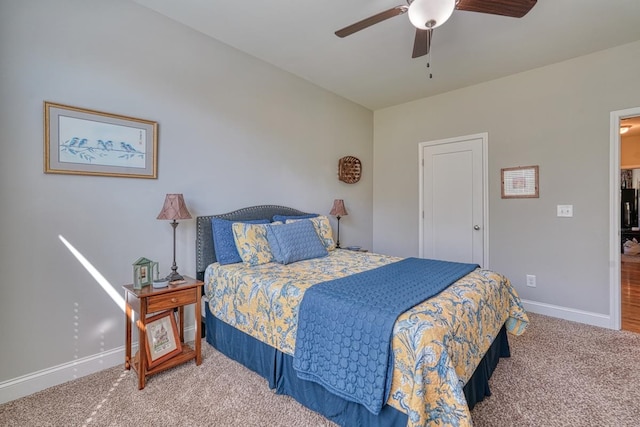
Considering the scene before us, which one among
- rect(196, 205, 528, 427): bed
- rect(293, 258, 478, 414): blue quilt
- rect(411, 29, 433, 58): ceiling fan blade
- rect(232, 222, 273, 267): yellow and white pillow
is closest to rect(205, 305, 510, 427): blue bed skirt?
rect(196, 205, 528, 427): bed

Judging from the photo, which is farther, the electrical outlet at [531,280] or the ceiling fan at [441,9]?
the electrical outlet at [531,280]

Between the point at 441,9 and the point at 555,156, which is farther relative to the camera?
the point at 555,156

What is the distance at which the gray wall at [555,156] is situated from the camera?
3.02 metres

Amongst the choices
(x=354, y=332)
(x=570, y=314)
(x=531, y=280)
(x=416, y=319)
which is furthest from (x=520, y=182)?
(x=354, y=332)

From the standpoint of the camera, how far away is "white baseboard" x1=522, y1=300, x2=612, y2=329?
3.03m

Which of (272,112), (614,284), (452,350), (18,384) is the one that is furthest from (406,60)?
(18,384)

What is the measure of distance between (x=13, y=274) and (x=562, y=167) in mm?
4888

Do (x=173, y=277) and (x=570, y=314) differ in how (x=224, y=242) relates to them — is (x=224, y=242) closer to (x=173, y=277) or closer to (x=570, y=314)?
(x=173, y=277)

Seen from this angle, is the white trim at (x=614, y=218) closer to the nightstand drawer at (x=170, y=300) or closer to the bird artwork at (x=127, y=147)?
the nightstand drawer at (x=170, y=300)

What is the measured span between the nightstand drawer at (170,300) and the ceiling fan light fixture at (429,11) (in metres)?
2.36

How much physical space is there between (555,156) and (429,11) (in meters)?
2.61

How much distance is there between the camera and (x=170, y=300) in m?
2.10

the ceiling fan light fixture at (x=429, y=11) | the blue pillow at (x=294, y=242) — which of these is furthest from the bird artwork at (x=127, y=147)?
the ceiling fan light fixture at (x=429, y=11)

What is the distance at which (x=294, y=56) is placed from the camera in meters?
3.13
